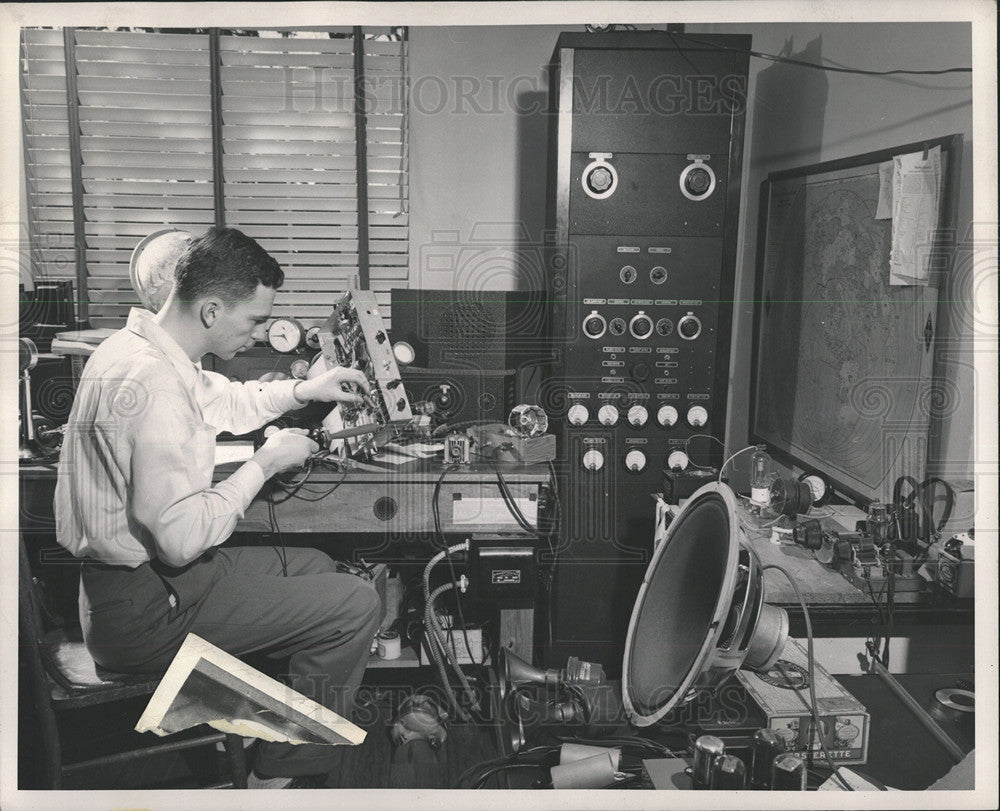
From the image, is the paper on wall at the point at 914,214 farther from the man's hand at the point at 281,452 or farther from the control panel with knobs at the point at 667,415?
the man's hand at the point at 281,452

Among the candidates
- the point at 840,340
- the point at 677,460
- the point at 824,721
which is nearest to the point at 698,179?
the point at 840,340

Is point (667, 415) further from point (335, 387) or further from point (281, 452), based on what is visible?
point (281, 452)

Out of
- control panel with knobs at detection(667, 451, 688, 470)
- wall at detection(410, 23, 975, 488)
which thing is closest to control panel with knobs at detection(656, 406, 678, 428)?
control panel with knobs at detection(667, 451, 688, 470)

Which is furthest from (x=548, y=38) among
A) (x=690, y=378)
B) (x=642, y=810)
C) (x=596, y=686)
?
(x=642, y=810)

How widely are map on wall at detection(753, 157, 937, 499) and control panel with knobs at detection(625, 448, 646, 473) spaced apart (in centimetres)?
49

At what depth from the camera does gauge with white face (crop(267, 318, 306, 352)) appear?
8.13ft

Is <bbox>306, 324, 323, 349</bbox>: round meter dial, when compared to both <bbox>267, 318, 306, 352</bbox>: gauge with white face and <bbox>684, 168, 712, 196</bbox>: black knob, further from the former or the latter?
<bbox>684, 168, 712, 196</bbox>: black knob

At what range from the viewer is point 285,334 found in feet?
8.16

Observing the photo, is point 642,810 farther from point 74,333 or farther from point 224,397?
point 74,333

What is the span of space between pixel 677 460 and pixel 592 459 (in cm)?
29

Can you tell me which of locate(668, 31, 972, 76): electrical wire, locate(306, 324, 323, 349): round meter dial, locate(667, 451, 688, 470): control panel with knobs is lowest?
locate(667, 451, 688, 470): control panel with knobs

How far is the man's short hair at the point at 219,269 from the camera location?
1.85 meters

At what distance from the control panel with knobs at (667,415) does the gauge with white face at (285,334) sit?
120 cm

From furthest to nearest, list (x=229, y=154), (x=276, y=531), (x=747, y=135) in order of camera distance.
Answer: (x=747, y=135) → (x=229, y=154) → (x=276, y=531)
